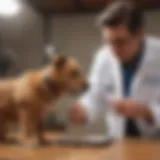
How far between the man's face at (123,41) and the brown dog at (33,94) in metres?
0.19

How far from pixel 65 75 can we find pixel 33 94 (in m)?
0.14

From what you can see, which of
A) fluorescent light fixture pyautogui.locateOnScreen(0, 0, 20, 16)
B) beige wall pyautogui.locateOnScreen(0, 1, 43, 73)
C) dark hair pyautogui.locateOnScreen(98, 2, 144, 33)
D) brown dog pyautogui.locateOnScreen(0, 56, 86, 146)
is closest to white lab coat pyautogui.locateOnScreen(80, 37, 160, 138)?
dark hair pyautogui.locateOnScreen(98, 2, 144, 33)

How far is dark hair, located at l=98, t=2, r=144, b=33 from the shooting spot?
59.7 inches

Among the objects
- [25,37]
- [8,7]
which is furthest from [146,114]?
[25,37]

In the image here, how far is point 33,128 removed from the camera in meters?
1.33

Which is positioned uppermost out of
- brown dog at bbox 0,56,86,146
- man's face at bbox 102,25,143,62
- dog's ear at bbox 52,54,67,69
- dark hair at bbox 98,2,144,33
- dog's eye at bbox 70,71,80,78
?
dark hair at bbox 98,2,144,33

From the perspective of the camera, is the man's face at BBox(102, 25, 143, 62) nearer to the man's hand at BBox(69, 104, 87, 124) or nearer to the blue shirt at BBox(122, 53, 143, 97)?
the blue shirt at BBox(122, 53, 143, 97)

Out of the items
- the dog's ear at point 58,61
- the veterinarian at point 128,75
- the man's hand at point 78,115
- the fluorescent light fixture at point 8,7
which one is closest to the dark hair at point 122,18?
the veterinarian at point 128,75

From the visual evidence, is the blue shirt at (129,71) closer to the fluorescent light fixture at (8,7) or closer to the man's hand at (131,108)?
the man's hand at (131,108)

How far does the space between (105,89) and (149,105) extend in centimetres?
25

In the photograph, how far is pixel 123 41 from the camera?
155 centimetres

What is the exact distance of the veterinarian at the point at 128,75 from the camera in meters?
1.52

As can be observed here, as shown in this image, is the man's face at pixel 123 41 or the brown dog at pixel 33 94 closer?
the brown dog at pixel 33 94

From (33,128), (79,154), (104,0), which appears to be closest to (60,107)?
(104,0)
